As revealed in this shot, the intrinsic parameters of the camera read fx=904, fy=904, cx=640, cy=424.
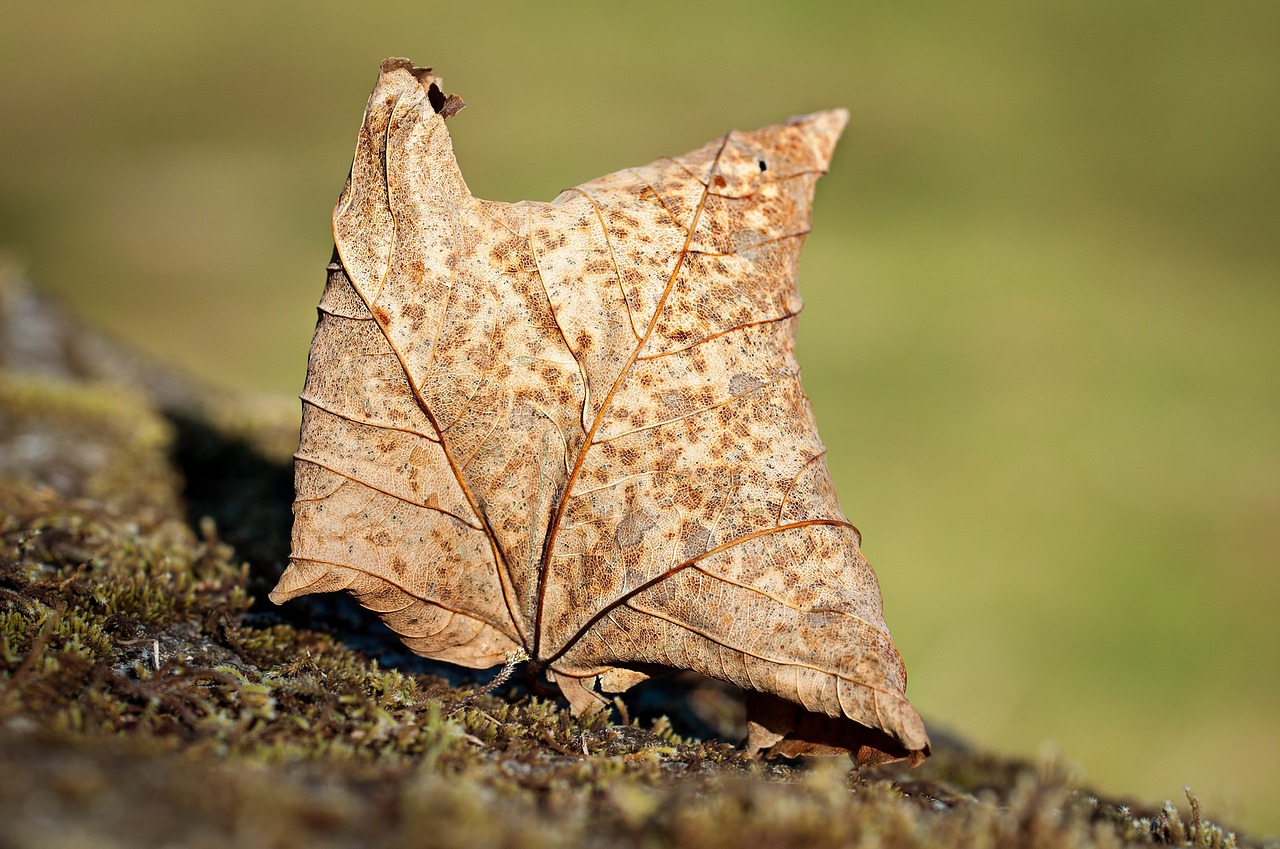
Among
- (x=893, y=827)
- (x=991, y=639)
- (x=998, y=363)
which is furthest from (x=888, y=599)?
(x=893, y=827)

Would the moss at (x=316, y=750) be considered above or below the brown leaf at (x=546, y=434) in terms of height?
below

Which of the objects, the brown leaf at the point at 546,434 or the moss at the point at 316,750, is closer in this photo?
the moss at the point at 316,750

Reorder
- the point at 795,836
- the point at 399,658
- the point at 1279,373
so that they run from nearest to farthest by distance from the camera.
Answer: the point at 795,836 < the point at 399,658 < the point at 1279,373

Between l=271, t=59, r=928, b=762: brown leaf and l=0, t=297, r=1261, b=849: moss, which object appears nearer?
l=0, t=297, r=1261, b=849: moss

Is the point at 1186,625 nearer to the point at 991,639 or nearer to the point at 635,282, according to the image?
the point at 991,639
